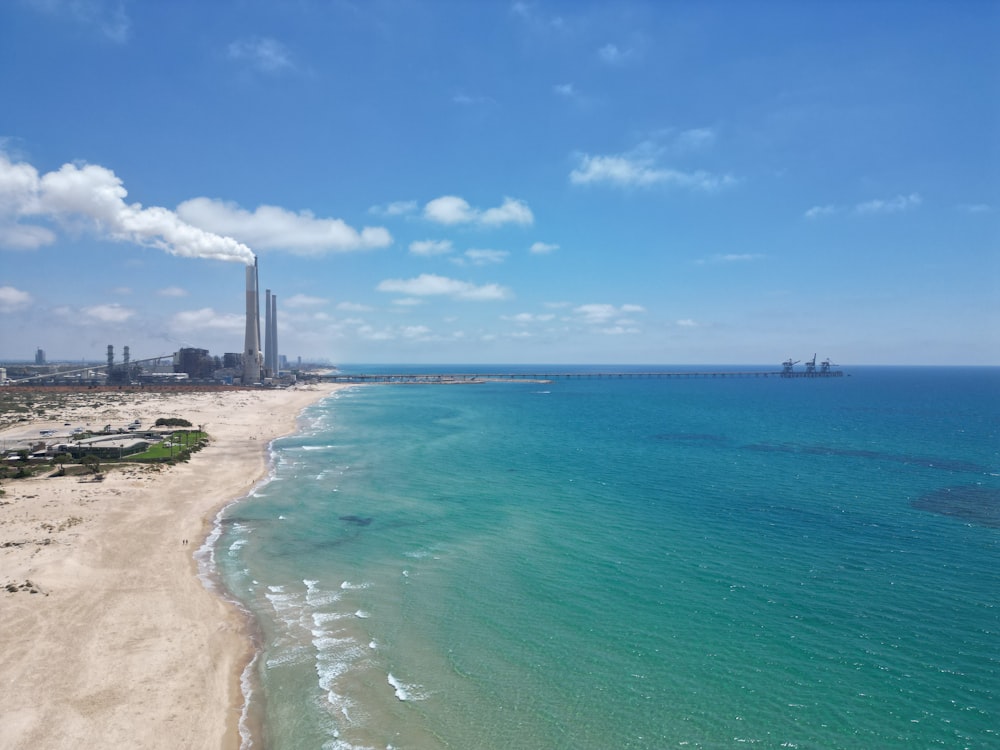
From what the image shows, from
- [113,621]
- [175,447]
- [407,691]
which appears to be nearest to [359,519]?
[113,621]

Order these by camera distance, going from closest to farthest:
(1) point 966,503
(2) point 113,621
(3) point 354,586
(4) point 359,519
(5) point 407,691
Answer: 1. (5) point 407,691
2. (2) point 113,621
3. (3) point 354,586
4. (4) point 359,519
5. (1) point 966,503

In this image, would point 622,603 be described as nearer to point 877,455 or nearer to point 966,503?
point 966,503

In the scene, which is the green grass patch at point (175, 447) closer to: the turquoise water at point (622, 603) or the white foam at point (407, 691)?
the turquoise water at point (622, 603)

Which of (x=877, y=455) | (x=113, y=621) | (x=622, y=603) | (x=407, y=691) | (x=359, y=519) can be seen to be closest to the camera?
(x=407, y=691)

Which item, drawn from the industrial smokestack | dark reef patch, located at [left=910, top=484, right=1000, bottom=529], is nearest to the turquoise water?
dark reef patch, located at [left=910, top=484, right=1000, bottom=529]

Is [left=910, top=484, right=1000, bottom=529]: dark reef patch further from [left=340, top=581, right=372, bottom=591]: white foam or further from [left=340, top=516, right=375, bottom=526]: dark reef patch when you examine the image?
[left=340, top=516, right=375, bottom=526]: dark reef patch

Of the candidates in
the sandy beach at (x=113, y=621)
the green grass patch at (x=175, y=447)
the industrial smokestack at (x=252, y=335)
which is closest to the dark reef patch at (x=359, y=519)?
the sandy beach at (x=113, y=621)

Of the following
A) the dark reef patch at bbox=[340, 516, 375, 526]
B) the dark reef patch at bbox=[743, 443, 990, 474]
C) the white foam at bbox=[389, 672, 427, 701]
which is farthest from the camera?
the dark reef patch at bbox=[743, 443, 990, 474]
